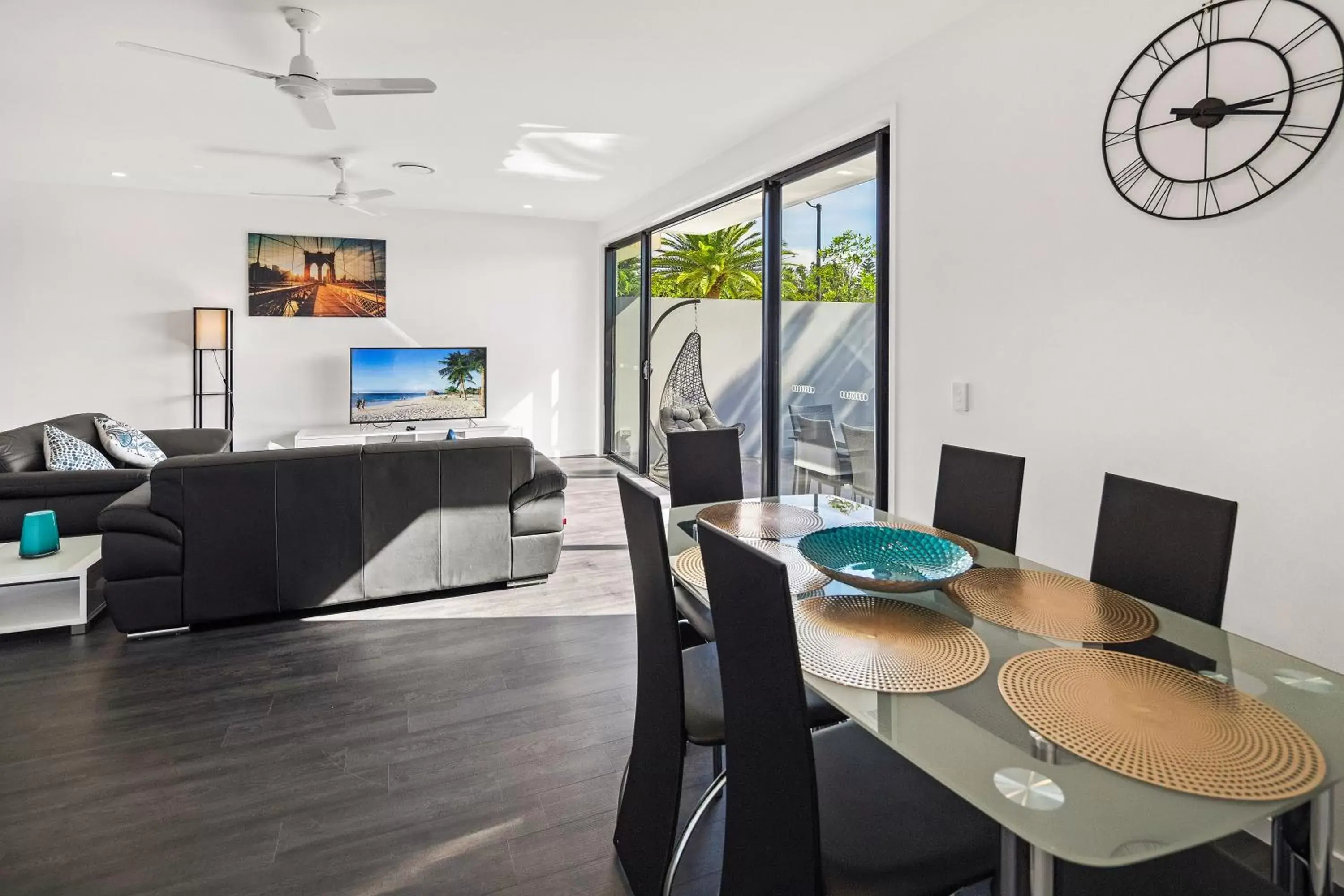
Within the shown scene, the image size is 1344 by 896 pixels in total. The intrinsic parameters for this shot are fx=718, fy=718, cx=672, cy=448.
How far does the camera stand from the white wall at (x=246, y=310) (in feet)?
20.8

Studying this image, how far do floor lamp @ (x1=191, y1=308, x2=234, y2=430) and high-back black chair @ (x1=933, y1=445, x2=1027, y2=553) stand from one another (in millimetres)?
6412

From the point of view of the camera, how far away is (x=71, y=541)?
142 inches

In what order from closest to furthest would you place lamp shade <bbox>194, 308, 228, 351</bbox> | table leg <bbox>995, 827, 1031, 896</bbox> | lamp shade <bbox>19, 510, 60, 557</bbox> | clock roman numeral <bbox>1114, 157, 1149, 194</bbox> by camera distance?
1. table leg <bbox>995, 827, 1031, 896</bbox>
2. clock roman numeral <bbox>1114, 157, 1149, 194</bbox>
3. lamp shade <bbox>19, 510, 60, 557</bbox>
4. lamp shade <bbox>194, 308, 228, 351</bbox>

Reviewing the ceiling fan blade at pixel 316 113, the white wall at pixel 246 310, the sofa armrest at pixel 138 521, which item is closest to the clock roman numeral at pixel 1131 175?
the ceiling fan blade at pixel 316 113

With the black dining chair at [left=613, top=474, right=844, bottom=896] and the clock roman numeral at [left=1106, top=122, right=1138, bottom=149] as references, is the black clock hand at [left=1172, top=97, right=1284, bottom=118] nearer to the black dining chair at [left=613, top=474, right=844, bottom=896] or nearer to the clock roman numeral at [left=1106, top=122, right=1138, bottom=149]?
the clock roman numeral at [left=1106, top=122, right=1138, bottom=149]

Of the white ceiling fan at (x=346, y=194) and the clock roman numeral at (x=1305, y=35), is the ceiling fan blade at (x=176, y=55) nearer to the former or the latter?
the white ceiling fan at (x=346, y=194)

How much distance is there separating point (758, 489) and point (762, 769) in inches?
144

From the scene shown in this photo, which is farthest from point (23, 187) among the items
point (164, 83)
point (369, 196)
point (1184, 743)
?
point (1184, 743)

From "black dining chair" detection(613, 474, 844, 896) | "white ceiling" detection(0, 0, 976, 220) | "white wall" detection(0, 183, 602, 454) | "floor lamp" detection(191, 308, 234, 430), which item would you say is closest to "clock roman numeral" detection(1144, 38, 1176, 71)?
"white ceiling" detection(0, 0, 976, 220)

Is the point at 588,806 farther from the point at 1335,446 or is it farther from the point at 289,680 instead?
the point at 1335,446

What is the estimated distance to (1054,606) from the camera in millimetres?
1601

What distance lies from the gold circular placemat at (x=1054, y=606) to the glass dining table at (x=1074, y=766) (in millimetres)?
43

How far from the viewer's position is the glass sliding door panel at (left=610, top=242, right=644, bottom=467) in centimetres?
727

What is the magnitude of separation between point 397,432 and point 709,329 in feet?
11.0
